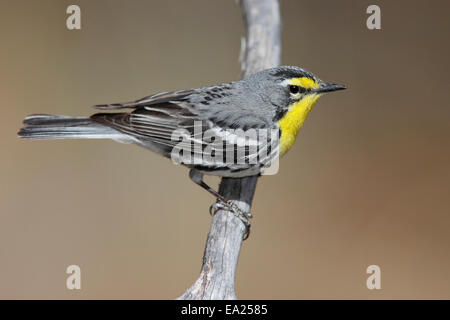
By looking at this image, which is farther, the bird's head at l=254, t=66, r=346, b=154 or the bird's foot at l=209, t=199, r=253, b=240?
the bird's head at l=254, t=66, r=346, b=154

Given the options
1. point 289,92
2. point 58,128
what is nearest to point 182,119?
point 289,92

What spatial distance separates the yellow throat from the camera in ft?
16.5

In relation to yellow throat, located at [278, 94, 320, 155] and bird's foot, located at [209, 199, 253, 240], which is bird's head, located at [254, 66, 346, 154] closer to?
yellow throat, located at [278, 94, 320, 155]

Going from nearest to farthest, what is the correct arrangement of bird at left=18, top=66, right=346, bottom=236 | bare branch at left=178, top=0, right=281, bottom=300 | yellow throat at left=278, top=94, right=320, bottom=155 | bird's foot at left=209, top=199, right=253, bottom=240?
bare branch at left=178, top=0, right=281, bottom=300
bird's foot at left=209, top=199, right=253, bottom=240
bird at left=18, top=66, right=346, bottom=236
yellow throat at left=278, top=94, right=320, bottom=155

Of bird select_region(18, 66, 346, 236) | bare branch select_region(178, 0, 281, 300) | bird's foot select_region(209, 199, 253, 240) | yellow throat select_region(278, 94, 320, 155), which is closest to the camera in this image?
bare branch select_region(178, 0, 281, 300)

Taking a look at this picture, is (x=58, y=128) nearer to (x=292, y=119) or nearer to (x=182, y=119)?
(x=182, y=119)

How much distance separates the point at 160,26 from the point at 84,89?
2.02 meters

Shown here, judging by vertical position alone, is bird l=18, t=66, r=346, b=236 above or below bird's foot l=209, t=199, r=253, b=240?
above

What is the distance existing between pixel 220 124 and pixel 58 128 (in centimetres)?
154

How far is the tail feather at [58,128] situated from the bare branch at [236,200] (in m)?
1.39

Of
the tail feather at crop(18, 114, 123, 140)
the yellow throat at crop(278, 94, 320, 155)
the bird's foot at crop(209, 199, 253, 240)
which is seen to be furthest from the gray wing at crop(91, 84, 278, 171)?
the bird's foot at crop(209, 199, 253, 240)
